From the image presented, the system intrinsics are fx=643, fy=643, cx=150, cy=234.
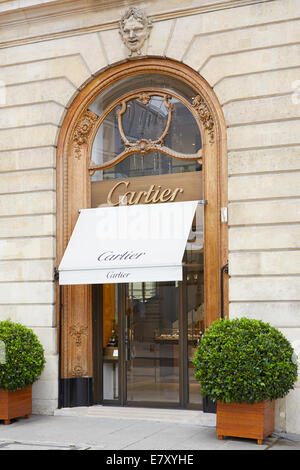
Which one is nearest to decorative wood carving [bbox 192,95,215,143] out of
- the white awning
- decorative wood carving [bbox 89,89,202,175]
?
decorative wood carving [bbox 89,89,202,175]

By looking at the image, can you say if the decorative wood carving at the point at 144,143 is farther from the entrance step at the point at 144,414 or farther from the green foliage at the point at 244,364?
the entrance step at the point at 144,414

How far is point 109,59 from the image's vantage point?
12297 millimetres

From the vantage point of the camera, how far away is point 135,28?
12.0m

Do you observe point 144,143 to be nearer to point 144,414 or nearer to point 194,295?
point 194,295

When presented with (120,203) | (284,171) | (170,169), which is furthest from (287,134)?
(120,203)

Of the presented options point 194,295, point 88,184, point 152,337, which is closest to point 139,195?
point 88,184

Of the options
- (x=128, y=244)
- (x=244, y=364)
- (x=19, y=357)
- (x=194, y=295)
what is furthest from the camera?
(x=194, y=295)

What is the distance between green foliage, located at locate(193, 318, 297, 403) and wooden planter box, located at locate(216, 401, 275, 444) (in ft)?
0.75

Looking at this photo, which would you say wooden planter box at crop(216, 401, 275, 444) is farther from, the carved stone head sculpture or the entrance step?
the carved stone head sculpture

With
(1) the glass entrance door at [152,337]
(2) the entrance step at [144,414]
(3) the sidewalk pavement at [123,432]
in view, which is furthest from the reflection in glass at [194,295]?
(3) the sidewalk pavement at [123,432]

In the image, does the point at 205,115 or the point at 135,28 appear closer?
the point at 205,115

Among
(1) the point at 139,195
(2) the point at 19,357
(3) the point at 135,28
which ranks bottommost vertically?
(2) the point at 19,357

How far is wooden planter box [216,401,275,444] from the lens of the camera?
30.6ft

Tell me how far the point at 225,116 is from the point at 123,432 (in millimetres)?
5606
